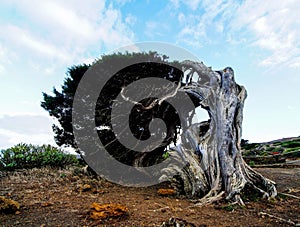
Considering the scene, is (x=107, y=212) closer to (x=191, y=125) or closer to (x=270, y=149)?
(x=191, y=125)

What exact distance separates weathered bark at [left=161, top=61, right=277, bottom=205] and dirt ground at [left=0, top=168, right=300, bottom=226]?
404 millimetres

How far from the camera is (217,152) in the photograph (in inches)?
197

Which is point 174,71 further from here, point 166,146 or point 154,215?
point 154,215

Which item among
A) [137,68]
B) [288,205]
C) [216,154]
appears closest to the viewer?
[288,205]

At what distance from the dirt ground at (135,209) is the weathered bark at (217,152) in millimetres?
404

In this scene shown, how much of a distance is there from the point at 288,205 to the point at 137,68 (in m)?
4.81

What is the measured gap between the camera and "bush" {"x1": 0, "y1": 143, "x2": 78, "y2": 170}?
26.3ft

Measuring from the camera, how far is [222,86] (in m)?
5.86

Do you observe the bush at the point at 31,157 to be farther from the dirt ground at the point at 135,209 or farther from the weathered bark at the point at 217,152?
the weathered bark at the point at 217,152

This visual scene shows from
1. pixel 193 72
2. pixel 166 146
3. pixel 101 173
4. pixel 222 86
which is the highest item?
pixel 193 72

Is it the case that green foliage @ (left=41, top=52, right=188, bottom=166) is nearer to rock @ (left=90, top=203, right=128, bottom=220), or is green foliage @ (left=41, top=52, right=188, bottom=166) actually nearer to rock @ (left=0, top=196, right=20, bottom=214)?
rock @ (left=0, top=196, right=20, bottom=214)

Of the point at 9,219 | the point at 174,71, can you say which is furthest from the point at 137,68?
→ the point at 9,219

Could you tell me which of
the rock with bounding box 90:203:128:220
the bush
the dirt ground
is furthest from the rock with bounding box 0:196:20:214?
the bush

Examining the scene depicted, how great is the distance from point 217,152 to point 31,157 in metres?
6.71
